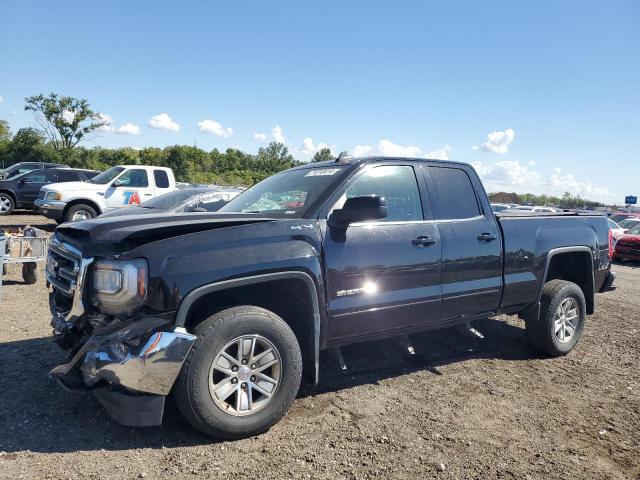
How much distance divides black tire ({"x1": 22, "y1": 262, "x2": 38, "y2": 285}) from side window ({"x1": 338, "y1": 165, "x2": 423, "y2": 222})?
578 centimetres

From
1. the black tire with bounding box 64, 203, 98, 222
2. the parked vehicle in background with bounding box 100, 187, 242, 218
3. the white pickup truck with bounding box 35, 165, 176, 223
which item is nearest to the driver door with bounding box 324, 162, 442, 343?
the parked vehicle in background with bounding box 100, 187, 242, 218

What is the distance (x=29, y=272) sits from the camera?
23.7ft

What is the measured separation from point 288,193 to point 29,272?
5.31m

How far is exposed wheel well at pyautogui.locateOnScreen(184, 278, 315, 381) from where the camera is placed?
3203mm

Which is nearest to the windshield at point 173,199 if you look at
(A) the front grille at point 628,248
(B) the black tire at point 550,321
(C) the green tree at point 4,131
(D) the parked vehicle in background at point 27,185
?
(B) the black tire at point 550,321

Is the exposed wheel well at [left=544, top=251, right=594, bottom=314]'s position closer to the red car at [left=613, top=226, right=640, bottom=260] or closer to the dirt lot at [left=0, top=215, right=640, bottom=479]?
the dirt lot at [left=0, top=215, right=640, bottom=479]

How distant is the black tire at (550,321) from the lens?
488 cm

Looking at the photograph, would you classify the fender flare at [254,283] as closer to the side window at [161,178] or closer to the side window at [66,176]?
the side window at [161,178]

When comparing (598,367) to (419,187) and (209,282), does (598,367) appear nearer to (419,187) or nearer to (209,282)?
(419,187)

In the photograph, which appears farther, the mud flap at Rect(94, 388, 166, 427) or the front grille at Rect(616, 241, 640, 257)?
the front grille at Rect(616, 241, 640, 257)

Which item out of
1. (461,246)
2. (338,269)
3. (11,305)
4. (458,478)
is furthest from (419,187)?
(11,305)

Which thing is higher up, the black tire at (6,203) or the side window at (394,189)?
the side window at (394,189)

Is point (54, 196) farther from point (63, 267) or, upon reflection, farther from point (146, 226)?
point (146, 226)

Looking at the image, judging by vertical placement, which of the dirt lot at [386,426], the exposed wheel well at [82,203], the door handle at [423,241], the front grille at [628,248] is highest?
the door handle at [423,241]
